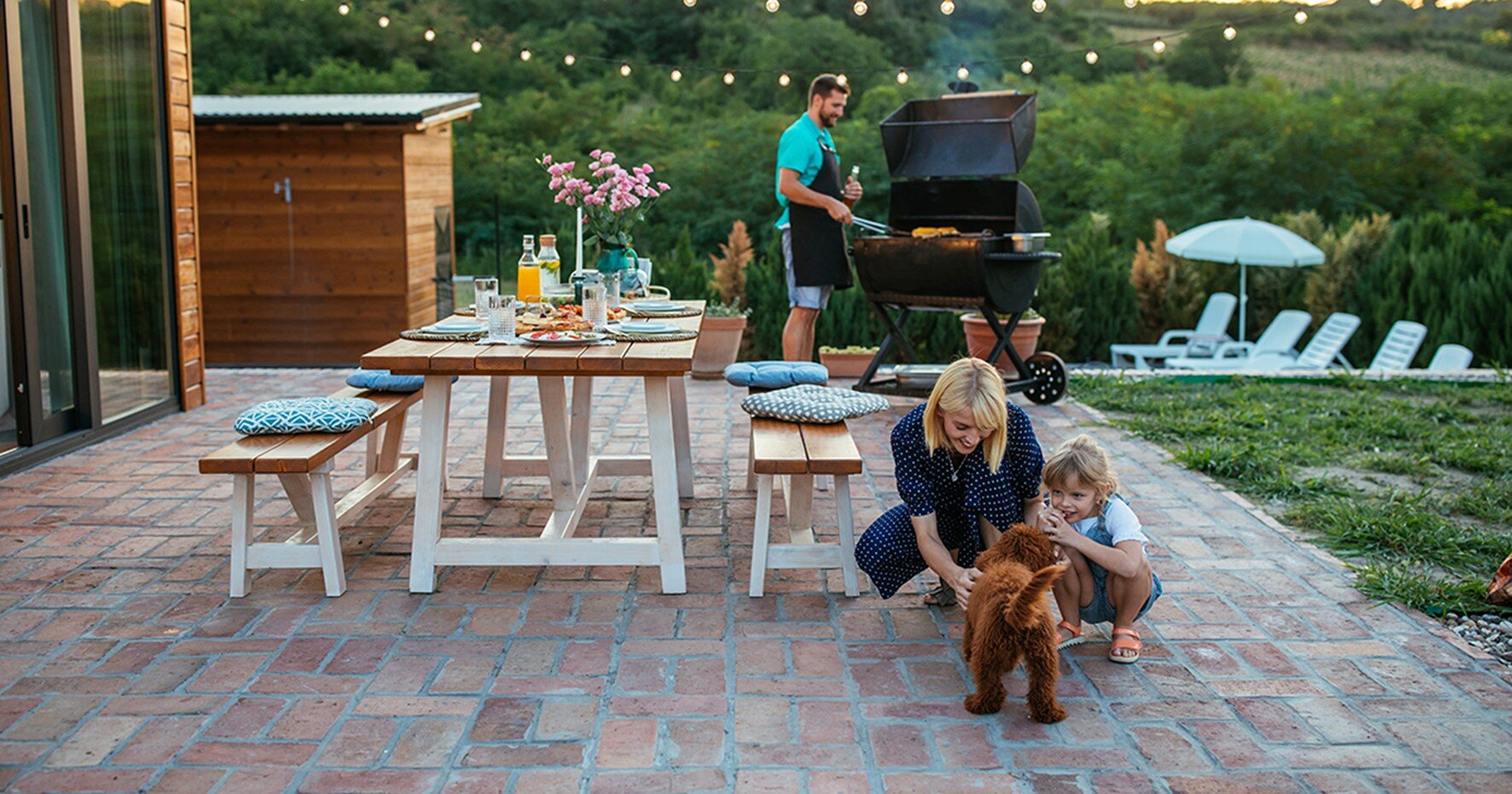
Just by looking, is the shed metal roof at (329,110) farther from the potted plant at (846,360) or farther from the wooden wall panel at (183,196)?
the potted plant at (846,360)

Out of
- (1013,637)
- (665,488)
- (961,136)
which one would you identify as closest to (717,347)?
(961,136)

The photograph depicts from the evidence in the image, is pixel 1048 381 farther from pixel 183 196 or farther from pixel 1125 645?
pixel 183 196

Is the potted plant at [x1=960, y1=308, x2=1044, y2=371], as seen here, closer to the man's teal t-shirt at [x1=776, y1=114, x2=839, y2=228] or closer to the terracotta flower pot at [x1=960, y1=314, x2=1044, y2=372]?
the terracotta flower pot at [x1=960, y1=314, x2=1044, y2=372]

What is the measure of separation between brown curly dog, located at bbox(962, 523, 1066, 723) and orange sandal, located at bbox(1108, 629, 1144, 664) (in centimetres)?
35

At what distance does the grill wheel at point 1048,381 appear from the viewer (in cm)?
718

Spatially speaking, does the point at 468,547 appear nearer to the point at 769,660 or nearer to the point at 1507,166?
the point at 769,660

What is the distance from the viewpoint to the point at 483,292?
159 inches

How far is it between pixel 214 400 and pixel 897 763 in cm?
552

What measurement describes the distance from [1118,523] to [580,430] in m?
2.13

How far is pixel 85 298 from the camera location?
19.4ft

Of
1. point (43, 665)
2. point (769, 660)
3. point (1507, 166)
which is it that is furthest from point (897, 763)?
point (1507, 166)

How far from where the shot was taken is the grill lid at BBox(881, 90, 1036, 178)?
7145 millimetres

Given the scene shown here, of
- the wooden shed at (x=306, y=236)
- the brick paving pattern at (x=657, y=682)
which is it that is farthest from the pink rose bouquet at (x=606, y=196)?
the wooden shed at (x=306, y=236)

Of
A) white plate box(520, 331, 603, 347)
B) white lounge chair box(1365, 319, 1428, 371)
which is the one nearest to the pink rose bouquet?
white plate box(520, 331, 603, 347)
